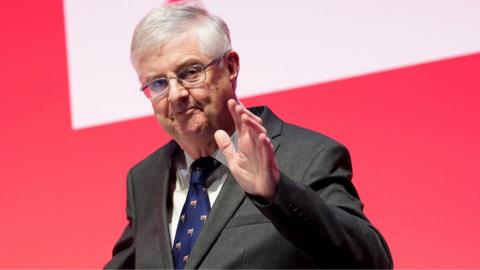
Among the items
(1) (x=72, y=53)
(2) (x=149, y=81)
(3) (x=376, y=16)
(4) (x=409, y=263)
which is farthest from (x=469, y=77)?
(1) (x=72, y=53)

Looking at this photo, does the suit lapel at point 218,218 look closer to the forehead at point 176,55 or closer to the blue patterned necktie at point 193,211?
the blue patterned necktie at point 193,211

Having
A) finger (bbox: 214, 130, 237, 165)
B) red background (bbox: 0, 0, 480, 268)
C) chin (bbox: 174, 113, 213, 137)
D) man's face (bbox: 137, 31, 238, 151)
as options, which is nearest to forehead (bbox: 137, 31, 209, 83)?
man's face (bbox: 137, 31, 238, 151)

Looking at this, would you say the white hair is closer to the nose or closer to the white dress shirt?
the nose

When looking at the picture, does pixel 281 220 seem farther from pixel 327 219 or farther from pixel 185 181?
pixel 185 181

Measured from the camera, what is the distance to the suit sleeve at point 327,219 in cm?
162

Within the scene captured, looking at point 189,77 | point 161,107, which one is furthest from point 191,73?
point 161,107

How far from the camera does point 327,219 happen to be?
1.65 meters

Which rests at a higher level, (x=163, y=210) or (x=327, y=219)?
(x=327, y=219)

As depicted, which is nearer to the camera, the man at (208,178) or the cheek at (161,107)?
the man at (208,178)

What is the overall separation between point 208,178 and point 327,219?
492 millimetres

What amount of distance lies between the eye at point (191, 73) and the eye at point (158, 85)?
5cm

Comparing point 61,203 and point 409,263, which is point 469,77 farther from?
point 61,203

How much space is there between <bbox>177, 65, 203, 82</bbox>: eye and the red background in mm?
641

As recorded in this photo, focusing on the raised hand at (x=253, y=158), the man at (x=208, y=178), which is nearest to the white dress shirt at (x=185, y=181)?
the man at (x=208, y=178)
